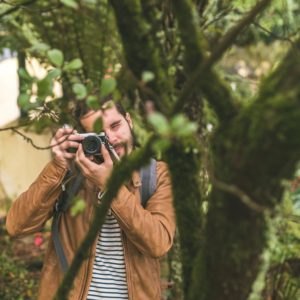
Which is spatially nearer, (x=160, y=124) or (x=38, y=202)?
(x=160, y=124)

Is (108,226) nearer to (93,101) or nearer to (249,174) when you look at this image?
(93,101)

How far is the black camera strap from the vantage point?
2.53 metres

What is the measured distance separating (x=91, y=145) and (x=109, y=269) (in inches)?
19.9

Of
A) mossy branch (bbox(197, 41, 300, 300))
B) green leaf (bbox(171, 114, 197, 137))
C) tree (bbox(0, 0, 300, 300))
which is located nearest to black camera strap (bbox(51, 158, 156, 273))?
tree (bbox(0, 0, 300, 300))

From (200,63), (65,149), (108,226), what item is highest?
(200,63)

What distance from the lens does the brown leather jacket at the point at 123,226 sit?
2377 millimetres

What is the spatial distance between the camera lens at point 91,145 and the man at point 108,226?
0.08ft

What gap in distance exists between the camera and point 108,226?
8.34 feet

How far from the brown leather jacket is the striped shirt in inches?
1.2

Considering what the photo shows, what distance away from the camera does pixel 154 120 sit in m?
1.19

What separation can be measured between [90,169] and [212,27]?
187 centimetres

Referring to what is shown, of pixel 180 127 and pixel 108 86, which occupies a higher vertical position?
pixel 108 86

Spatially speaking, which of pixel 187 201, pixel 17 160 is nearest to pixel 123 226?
pixel 187 201

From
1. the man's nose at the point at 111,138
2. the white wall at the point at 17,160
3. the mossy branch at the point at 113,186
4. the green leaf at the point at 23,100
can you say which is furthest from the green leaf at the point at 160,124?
the white wall at the point at 17,160
